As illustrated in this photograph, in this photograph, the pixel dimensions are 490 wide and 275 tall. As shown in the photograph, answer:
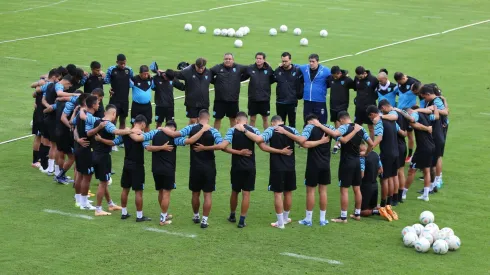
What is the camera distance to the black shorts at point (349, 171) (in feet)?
54.4

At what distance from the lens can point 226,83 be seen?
72.2 feet

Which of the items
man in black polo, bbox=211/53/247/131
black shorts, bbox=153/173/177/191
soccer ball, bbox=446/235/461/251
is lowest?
soccer ball, bbox=446/235/461/251

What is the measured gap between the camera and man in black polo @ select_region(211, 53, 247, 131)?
866 inches

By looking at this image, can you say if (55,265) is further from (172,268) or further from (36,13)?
(36,13)

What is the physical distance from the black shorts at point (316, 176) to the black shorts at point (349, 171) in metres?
0.32

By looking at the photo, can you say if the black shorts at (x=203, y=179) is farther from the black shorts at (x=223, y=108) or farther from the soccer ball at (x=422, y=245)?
the black shorts at (x=223, y=108)

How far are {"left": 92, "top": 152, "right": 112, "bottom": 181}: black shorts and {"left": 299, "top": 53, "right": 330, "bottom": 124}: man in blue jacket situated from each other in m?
6.57

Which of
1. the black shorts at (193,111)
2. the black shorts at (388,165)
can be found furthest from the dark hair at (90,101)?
the black shorts at (388,165)

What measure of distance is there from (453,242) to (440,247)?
0.34 meters

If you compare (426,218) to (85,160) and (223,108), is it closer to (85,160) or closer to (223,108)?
(85,160)

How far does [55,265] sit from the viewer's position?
1423cm

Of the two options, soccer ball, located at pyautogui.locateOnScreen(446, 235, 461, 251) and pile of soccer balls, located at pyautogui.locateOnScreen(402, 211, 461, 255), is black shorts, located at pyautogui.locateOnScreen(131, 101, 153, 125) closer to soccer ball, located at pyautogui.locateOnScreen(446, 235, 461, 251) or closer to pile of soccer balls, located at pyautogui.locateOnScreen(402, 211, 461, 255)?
pile of soccer balls, located at pyautogui.locateOnScreen(402, 211, 461, 255)

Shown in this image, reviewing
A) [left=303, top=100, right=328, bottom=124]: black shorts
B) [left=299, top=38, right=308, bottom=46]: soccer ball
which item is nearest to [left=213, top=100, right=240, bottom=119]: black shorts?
[left=303, top=100, right=328, bottom=124]: black shorts

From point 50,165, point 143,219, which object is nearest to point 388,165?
point 143,219
